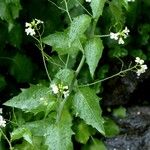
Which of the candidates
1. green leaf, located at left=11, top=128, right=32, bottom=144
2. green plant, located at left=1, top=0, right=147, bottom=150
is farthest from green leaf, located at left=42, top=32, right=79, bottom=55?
green leaf, located at left=11, top=128, right=32, bottom=144

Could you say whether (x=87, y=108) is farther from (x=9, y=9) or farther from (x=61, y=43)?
(x=9, y=9)

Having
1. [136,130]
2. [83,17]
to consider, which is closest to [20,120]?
[136,130]

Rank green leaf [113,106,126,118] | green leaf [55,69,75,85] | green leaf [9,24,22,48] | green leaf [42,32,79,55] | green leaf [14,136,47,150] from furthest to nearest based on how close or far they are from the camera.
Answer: green leaf [113,106,126,118]
green leaf [9,24,22,48]
green leaf [14,136,47,150]
green leaf [42,32,79,55]
green leaf [55,69,75,85]

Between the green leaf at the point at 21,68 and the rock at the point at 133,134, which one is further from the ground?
the green leaf at the point at 21,68

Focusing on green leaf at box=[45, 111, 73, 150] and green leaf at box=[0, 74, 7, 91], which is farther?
green leaf at box=[0, 74, 7, 91]

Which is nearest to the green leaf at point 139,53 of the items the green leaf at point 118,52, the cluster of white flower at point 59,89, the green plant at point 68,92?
the green leaf at point 118,52

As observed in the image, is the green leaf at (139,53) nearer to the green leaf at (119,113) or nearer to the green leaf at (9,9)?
the green leaf at (119,113)

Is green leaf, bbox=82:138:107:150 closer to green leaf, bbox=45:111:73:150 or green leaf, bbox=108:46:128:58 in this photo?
green leaf, bbox=108:46:128:58
